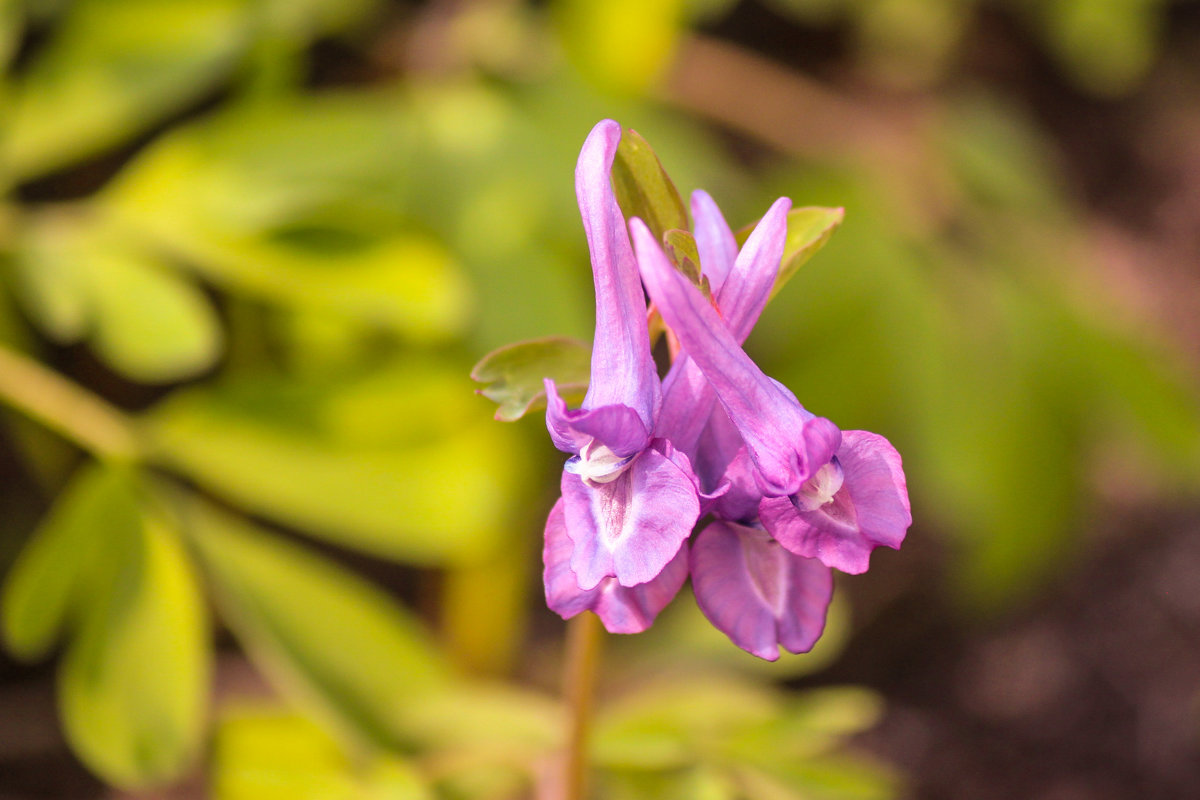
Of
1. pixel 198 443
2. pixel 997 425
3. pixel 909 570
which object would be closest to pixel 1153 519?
pixel 909 570

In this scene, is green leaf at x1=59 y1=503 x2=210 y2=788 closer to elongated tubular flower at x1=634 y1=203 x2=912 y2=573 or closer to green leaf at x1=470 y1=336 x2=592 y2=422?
green leaf at x1=470 y1=336 x2=592 y2=422

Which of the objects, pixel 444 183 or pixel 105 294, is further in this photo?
pixel 444 183

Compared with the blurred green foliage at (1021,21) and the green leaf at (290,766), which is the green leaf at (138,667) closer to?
the green leaf at (290,766)

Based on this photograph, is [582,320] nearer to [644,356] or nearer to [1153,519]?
[644,356]

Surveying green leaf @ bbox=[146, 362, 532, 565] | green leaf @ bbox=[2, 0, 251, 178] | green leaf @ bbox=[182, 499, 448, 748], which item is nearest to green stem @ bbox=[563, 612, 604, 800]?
green leaf @ bbox=[182, 499, 448, 748]

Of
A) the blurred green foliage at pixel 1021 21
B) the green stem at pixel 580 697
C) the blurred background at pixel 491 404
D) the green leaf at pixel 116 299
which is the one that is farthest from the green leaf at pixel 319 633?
the blurred green foliage at pixel 1021 21
